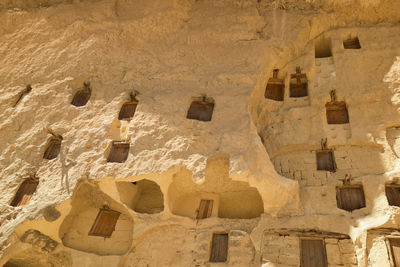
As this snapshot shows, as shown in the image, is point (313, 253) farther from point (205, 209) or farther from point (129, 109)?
point (129, 109)

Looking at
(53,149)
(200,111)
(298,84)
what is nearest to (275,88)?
(298,84)

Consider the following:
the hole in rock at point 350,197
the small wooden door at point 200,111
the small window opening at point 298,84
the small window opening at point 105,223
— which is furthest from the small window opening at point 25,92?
the hole in rock at point 350,197

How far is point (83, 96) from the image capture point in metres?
14.1

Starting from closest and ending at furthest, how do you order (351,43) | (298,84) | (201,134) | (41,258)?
(41,258), (201,134), (298,84), (351,43)

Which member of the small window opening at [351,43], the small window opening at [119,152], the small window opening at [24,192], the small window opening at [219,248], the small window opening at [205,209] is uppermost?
the small window opening at [351,43]

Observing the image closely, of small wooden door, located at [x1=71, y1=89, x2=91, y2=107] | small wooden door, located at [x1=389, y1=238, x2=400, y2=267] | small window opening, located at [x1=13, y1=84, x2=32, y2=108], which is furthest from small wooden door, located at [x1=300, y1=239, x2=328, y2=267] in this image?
small window opening, located at [x1=13, y1=84, x2=32, y2=108]

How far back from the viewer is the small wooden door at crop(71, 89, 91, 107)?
45.5ft

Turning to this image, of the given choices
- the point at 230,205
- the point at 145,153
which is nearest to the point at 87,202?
the point at 145,153

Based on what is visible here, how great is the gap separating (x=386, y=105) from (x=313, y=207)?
14.6 ft

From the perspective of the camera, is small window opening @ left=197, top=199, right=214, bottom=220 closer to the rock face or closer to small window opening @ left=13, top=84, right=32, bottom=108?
the rock face

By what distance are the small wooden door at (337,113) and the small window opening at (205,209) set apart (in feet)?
16.8

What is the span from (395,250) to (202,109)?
726cm

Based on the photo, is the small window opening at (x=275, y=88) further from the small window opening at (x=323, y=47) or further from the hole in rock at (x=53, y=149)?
the hole in rock at (x=53, y=149)

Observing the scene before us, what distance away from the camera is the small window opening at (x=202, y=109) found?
503 inches
